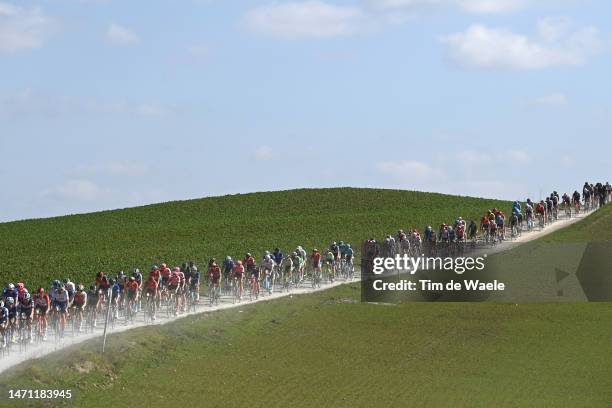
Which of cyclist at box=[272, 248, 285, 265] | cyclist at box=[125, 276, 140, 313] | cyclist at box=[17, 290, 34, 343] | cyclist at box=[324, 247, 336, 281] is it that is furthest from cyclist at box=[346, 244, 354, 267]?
cyclist at box=[17, 290, 34, 343]

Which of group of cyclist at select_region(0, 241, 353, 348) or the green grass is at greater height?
group of cyclist at select_region(0, 241, 353, 348)

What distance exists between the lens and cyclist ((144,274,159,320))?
4669cm

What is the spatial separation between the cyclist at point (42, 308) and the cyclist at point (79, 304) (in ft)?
3.90

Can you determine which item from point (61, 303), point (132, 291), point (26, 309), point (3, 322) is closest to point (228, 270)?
point (132, 291)

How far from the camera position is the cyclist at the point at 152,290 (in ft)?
153

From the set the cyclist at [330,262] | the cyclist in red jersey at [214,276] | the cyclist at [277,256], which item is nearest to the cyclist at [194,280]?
the cyclist in red jersey at [214,276]

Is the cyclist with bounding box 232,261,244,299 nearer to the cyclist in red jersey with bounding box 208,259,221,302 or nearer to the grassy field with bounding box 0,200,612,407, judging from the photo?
the cyclist in red jersey with bounding box 208,259,221,302

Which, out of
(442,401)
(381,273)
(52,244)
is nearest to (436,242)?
(381,273)

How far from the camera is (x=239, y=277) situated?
2087 inches

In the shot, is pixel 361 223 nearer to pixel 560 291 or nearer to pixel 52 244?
pixel 52 244

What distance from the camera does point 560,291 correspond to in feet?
203

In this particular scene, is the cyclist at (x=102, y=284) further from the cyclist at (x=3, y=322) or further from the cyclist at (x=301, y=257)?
the cyclist at (x=301, y=257)

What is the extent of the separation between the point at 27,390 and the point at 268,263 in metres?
20.4

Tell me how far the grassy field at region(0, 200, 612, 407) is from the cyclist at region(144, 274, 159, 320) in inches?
47.8
